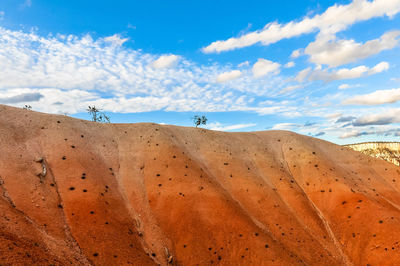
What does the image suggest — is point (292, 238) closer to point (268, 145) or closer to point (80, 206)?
point (268, 145)

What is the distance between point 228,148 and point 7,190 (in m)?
38.3

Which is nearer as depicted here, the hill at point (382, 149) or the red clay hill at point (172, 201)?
the red clay hill at point (172, 201)

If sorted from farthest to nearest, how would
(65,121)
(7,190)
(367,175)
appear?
(367,175), (65,121), (7,190)

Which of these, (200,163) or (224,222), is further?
(200,163)

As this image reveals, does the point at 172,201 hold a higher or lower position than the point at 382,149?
lower

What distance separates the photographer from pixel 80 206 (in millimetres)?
29328

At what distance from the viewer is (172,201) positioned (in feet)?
117

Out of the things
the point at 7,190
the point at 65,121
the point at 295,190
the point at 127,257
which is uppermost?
the point at 65,121

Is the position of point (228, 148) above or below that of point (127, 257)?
above

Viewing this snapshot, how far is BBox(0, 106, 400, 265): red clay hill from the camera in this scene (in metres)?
26.0

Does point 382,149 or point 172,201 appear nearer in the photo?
point 172,201

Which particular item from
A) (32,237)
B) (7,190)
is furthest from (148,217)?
(7,190)

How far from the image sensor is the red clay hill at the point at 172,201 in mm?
25953

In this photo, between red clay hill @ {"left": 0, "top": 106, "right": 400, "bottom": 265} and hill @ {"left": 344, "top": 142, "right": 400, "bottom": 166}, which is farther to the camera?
hill @ {"left": 344, "top": 142, "right": 400, "bottom": 166}
